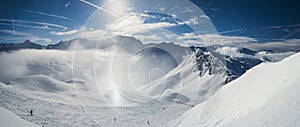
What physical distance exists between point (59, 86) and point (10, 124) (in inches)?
3454

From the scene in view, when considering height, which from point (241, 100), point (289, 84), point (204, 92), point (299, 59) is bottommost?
point (204, 92)

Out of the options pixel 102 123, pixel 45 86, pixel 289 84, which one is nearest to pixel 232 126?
pixel 289 84

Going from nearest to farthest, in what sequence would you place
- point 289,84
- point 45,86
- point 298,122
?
point 298,122 → point 289,84 → point 45,86

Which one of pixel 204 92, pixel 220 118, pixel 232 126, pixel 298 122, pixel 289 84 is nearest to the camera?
pixel 298 122

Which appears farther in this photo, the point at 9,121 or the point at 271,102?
the point at 9,121

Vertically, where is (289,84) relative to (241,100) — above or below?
above

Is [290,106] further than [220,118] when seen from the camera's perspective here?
No

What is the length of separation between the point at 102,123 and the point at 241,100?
25.0 meters

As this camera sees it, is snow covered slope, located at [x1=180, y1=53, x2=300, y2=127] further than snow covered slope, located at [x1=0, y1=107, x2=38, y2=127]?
No

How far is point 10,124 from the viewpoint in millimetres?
22938

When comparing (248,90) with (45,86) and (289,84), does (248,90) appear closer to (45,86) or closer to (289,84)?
(289,84)

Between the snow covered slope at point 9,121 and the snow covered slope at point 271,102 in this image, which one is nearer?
the snow covered slope at point 271,102

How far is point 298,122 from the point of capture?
13.2 m

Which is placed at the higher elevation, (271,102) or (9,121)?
(271,102)
